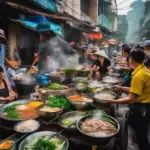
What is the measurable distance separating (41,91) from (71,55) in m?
4.90

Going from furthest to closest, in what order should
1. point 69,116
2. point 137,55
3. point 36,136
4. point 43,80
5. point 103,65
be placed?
point 103,65 < point 43,80 < point 137,55 < point 69,116 < point 36,136

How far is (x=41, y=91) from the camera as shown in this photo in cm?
412

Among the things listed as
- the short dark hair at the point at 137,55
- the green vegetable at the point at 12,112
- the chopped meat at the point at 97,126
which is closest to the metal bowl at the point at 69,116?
the chopped meat at the point at 97,126

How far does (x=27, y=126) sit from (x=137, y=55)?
2406 mm

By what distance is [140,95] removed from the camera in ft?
11.4

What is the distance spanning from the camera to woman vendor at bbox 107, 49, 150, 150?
3.28 meters

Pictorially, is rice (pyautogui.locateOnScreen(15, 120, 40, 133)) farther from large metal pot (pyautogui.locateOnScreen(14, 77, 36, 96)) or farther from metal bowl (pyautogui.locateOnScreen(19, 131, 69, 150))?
large metal pot (pyautogui.locateOnScreen(14, 77, 36, 96))

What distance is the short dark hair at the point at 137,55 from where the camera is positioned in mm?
3387

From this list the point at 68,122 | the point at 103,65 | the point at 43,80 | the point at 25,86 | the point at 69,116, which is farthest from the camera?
the point at 103,65

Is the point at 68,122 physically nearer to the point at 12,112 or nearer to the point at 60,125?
the point at 60,125

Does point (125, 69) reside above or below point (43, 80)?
above

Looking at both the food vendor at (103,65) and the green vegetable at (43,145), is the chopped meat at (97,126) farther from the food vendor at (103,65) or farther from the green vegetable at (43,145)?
the food vendor at (103,65)

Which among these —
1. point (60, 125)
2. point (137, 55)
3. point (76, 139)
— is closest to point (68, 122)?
point (60, 125)

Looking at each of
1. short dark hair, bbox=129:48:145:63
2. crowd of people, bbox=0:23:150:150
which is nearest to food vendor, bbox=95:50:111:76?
crowd of people, bbox=0:23:150:150
